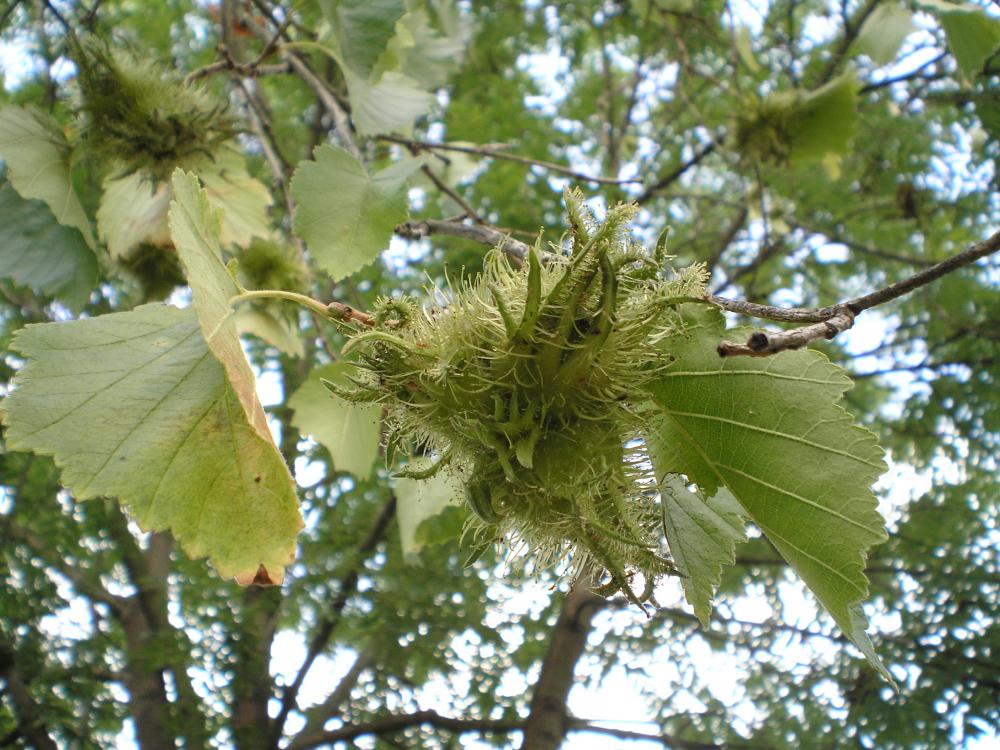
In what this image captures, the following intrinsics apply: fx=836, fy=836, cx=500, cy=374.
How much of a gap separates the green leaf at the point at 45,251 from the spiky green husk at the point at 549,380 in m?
1.20

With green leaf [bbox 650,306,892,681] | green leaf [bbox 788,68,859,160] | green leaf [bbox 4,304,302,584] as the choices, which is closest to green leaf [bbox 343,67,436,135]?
green leaf [bbox 4,304,302,584]

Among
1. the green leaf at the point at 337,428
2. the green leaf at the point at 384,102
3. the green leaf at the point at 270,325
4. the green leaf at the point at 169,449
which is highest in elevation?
the green leaf at the point at 384,102

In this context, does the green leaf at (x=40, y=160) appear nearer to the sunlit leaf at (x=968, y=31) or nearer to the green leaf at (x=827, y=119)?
the sunlit leaf at (x=968, y=31)

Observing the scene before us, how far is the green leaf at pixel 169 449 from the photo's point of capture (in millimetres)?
1176

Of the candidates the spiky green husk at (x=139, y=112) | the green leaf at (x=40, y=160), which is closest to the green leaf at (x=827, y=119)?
the spiky green husk at (x=139, y=112)

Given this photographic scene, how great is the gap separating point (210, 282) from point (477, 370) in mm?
409

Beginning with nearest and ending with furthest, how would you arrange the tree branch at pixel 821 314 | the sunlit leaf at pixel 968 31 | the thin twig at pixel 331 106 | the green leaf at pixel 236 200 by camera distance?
the tree branch at pixel 821 314, the thin twig at pixel 331 106, the sunlit leaf at pixel 968 31, the green leaf at pixel 236 200

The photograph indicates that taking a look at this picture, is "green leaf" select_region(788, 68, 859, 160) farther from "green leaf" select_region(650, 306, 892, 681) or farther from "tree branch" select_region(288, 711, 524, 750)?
"tree branch" select_region(288, 711, 524, 750)

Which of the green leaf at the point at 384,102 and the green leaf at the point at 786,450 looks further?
the green leaf at the point at 384,102

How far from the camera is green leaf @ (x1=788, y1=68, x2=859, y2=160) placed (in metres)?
3.09

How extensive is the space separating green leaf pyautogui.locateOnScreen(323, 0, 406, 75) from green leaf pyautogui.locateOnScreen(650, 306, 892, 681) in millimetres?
1144

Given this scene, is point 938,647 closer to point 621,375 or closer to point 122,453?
point 621,375

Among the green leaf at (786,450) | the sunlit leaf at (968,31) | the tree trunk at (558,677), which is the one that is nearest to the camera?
the green leaf at (786,450)

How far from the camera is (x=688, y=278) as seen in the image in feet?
3.67
